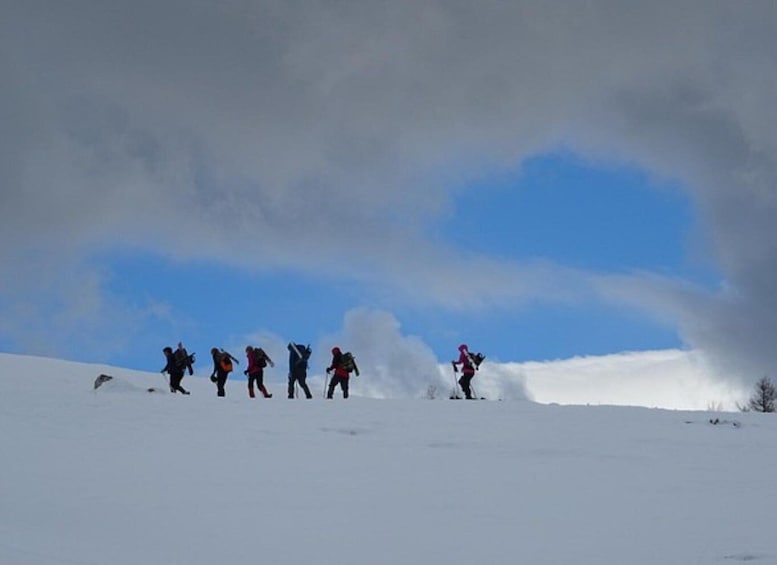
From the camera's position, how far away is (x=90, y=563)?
302 inches

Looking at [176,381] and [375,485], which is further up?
[176,381]

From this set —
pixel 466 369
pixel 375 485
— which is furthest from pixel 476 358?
pixel 375 485

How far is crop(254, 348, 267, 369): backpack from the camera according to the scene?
81.9ft

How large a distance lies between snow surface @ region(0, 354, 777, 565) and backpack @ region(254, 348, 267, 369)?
4553 millimetres

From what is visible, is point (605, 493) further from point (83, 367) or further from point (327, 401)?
point (83, 367)

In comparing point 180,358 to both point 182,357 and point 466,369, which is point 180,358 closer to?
point 182,357

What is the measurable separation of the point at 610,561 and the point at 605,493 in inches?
134

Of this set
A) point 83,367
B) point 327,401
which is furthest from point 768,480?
point 83,367

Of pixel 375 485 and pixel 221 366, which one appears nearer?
pixel 375 485

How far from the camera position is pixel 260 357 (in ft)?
82.2

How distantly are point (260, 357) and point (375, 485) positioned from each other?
44.7 feet

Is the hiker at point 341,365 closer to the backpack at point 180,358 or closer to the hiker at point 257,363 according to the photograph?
the hiker at point 257,363

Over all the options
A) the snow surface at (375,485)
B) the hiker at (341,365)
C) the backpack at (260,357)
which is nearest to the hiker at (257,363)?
the backpack at (260,357)

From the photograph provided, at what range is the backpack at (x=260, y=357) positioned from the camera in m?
25.0
